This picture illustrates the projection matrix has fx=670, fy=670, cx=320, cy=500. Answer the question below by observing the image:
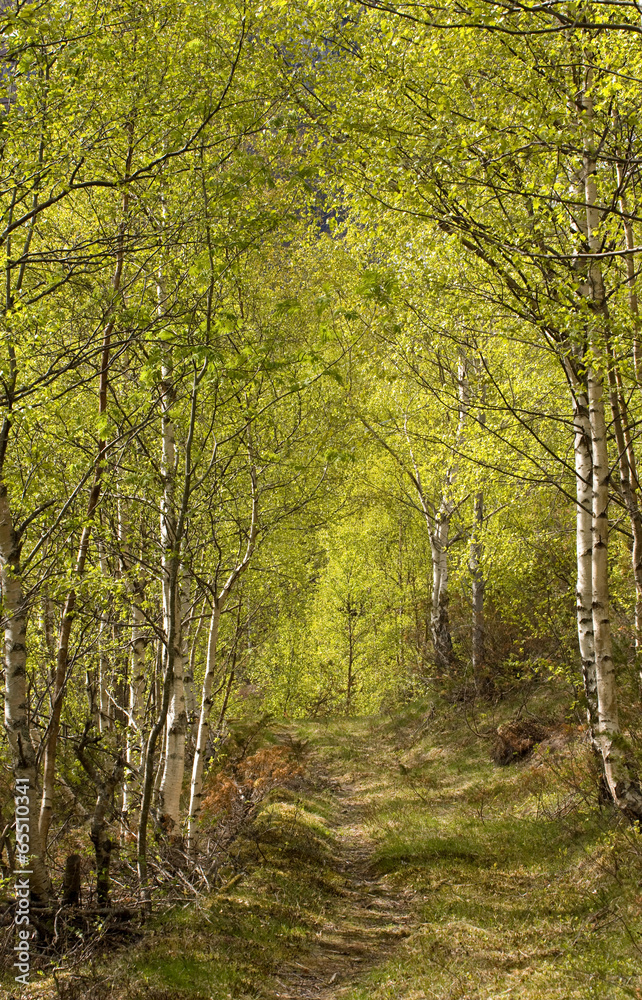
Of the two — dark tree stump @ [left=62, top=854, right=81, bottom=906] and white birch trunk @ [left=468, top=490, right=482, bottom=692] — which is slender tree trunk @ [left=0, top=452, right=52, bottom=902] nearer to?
dark tree stump @ [left=62, top=854, right=81, bottom=906]

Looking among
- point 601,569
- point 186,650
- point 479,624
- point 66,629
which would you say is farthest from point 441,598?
point 66,629

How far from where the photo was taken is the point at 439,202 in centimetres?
733

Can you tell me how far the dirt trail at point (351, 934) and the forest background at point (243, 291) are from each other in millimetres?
1799

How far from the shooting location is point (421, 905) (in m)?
7.26

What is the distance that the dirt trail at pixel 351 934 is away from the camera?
564 cm

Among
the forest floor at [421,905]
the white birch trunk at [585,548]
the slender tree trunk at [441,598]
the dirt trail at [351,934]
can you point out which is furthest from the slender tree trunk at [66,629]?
the slender tree trunk at [441,598]

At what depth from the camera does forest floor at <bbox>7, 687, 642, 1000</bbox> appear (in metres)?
5.03

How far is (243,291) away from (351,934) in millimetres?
7029

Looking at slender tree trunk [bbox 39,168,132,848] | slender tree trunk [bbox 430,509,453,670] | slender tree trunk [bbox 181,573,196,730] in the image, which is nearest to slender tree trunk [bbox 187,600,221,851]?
slender tree trunk [bbox 181,573,196,730]

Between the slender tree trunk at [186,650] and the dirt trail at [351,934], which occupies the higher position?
the slender tree trunk at [186,650]

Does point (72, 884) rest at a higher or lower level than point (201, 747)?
lower

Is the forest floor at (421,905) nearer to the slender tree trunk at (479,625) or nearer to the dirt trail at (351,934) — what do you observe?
the dirt trail at (351,934)

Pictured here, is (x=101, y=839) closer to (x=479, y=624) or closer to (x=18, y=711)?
(x=18, y=711)

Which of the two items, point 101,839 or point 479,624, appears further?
point 479,624
